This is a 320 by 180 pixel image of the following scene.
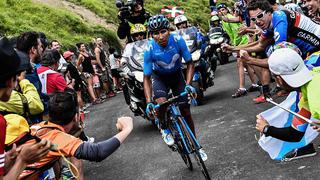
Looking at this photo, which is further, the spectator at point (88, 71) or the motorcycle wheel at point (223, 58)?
the motorcycle wheel at point (223, 58)

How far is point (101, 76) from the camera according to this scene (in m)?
17.9

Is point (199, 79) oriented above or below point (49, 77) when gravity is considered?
below

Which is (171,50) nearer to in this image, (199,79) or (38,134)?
(38,134)

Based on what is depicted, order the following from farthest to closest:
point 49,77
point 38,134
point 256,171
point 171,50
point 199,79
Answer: point 199,79 → point 171,50 → point 49,77 → point 256,171 → point 38,134

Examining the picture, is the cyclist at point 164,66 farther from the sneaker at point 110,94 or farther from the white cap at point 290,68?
the sneaker at point 110,94

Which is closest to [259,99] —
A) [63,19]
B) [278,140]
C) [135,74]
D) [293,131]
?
[135,74]

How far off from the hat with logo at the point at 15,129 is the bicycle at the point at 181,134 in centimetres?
252

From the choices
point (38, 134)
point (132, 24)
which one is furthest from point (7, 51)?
point (132, 24)

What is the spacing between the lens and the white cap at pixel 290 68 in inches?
171

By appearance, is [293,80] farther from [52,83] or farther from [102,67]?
[102,67]

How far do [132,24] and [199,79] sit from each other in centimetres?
197

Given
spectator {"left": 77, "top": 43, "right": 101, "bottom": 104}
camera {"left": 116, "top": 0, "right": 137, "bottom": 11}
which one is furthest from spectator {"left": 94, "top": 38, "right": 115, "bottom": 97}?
camera {"left": 116, "top": 0, "right": 137, "bottom": 11}

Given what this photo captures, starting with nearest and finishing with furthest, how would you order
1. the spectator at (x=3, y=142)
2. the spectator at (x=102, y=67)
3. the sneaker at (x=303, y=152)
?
the spectator at (x=3, y=142) < the sneaker at (x=303, y=152) < the spectator at (x=102, y=67)

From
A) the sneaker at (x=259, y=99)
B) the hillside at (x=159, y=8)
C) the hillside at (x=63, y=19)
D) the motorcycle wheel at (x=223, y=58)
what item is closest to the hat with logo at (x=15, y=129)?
the sneaker at (x=259, y=99)
